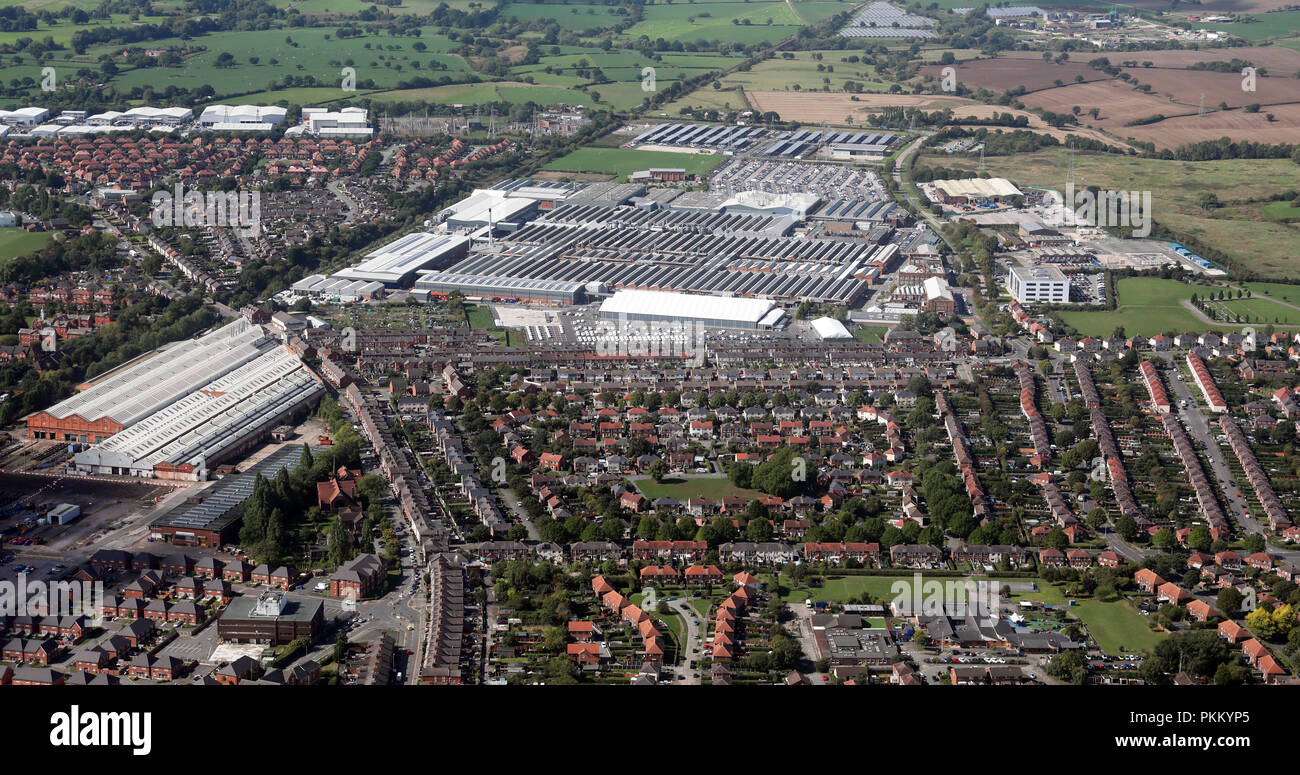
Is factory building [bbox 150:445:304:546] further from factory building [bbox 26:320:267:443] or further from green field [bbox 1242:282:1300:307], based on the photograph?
green field [bbox 1242:282:1300:307]

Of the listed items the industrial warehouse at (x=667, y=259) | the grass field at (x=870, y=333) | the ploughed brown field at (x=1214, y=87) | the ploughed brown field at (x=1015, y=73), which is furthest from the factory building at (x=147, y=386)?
the ploughed brown field at (x=1214, y=87)

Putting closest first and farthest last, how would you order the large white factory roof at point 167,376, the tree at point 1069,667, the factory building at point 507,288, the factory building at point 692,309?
the tree at point 1069,667 → the large white factory roof at point 167,376 → the factory building at point 692,309 → the factory building at point 507,288

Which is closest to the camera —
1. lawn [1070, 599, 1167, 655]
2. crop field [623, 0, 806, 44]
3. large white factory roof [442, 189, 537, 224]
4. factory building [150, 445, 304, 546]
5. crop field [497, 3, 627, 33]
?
lawn [1070, 599, 1167, 655]

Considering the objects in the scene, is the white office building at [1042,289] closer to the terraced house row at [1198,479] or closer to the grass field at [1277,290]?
the grass field at [1277,290]

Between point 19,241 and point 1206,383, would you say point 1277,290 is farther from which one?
point 19,241

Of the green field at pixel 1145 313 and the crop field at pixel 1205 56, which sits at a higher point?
the crop field at pixel 1205 56

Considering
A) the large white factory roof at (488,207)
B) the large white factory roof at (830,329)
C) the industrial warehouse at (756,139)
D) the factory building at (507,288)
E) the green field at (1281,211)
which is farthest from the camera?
the industrial warehouse at (756,139)

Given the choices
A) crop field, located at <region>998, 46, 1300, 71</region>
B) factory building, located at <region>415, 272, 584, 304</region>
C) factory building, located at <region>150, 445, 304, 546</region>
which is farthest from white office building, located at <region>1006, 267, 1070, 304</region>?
crop field, located at <region>998, 46, 1300, 71</region>

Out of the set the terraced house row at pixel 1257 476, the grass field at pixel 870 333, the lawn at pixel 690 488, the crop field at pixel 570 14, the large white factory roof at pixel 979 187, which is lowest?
the terraced house row at pixel 1257 476
